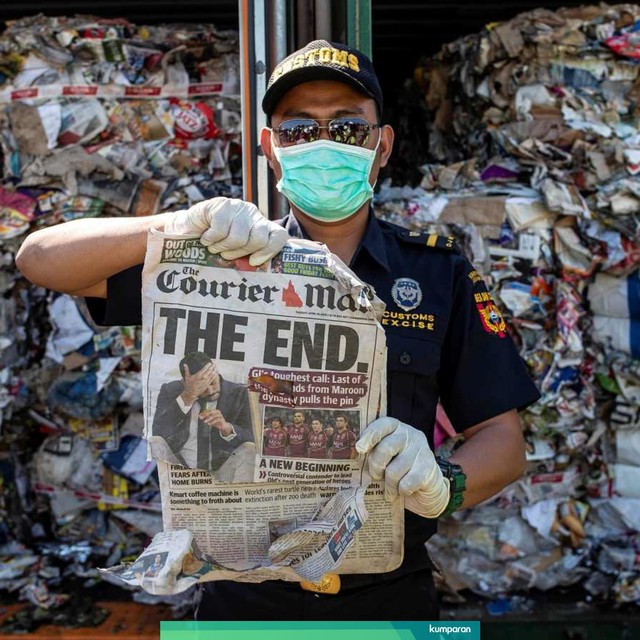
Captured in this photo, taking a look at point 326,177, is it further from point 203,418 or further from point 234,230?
point 203,418

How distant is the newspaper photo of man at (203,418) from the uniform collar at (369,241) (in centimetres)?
43

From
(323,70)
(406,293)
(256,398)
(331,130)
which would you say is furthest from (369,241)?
(256,398)

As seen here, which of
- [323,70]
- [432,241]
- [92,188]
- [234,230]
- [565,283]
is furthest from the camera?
[92,188]

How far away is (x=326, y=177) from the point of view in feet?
5.12

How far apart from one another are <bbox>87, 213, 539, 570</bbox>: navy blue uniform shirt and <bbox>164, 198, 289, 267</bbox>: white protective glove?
0.25 metres

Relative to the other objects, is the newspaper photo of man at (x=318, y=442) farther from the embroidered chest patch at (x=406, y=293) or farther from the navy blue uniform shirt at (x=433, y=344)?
the embroidered chest patch at (x=406, y=293)

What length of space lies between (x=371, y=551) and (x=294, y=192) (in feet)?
2.44

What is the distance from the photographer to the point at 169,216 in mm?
1376

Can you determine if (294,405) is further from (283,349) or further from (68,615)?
(68,615)

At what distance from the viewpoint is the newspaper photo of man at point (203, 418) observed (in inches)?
50.0

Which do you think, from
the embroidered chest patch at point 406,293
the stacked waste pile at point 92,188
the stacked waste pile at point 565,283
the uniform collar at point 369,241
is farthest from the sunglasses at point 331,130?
the stacked waste pile at point 92,188

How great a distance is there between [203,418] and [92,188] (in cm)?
259

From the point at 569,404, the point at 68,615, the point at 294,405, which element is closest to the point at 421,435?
the point at 294,405

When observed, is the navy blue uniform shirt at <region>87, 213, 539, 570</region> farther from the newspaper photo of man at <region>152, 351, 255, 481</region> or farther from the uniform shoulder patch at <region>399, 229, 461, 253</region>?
the newspaper photo of man at <region>152, 351, 255, 481</region>
